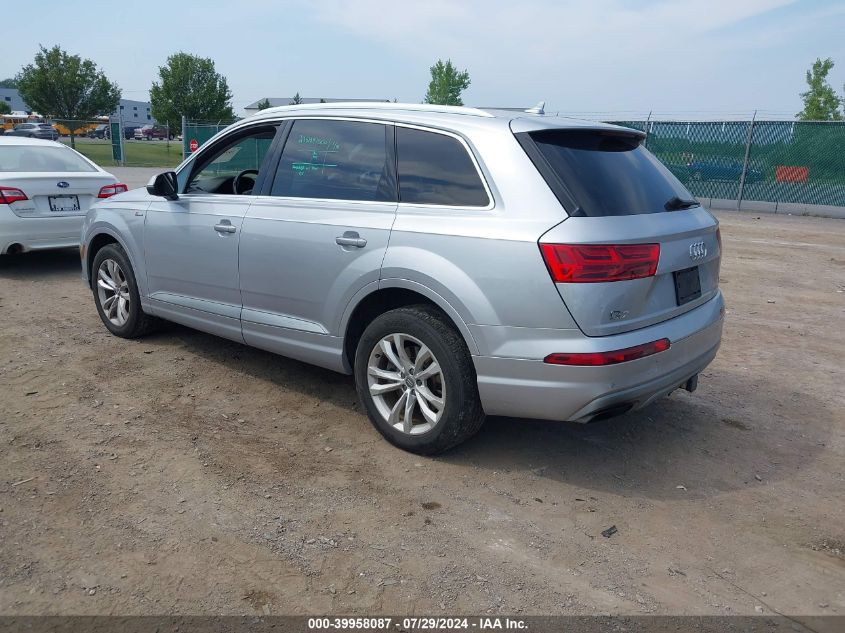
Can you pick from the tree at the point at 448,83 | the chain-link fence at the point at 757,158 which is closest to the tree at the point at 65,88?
the tree at the point at 448,83

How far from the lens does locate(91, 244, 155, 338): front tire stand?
5625 mm

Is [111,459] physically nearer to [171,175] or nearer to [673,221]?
[171,175]

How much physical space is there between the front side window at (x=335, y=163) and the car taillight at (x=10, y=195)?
4.69 m

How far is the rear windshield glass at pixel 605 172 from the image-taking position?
11.4ft

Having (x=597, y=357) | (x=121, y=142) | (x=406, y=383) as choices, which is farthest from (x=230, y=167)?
(x=121, y=142)

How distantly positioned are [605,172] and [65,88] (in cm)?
4544

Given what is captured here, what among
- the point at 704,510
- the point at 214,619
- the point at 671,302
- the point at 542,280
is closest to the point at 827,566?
the point at 704,510

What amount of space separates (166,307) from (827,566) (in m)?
4.39

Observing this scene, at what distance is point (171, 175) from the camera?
5.14m

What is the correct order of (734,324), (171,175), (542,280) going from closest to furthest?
1. (542,280)
2. (171,175)
3. (734,324)

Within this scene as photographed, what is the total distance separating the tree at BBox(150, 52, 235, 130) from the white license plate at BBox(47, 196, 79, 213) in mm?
42588

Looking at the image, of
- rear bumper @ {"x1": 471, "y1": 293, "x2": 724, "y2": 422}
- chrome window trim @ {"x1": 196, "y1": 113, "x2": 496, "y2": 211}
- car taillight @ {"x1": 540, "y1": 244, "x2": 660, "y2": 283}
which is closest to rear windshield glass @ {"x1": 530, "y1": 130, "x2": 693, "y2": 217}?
car taillight @ {"x1": 540, "y1": 244, "x2": 660, "y2": 283}

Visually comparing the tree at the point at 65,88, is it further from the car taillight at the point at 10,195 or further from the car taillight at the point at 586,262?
the car taillight at the point at 586,262

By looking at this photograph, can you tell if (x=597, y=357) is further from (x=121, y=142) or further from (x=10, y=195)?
(x=121, y=142)
